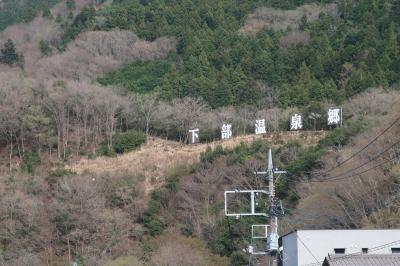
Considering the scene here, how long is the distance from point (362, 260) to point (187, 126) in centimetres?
2900

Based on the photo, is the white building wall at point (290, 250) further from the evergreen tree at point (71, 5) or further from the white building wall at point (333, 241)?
the evergreen tree at point (71, 5)

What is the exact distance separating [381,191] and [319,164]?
6155mm

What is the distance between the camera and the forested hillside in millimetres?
36938

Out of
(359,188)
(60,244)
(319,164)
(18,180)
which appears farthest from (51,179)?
(359,188)

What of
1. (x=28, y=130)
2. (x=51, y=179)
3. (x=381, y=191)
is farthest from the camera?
(x=28, y=130)

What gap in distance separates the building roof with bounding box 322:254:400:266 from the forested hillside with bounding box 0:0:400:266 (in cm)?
1080

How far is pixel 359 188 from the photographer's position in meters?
32.2

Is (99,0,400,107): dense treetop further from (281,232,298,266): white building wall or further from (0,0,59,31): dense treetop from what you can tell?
(281,232,298,266): white building wall

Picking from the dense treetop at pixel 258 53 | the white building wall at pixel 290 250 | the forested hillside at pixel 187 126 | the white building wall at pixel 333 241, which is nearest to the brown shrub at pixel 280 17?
the forested hillside at pixel 187 126

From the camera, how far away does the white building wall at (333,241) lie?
81.8ft

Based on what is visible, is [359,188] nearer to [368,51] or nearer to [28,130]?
[368,51]

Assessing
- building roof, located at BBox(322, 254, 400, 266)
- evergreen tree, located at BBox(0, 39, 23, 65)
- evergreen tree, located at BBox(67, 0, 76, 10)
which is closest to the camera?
building roof, located at BBox(322, 254, 400, 266)

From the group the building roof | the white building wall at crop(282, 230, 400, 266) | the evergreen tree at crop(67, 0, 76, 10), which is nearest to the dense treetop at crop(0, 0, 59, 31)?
the evergreen tree at crop(67, 0, 76, 10)

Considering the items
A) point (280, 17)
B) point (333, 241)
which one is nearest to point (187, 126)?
point (280, 17)
